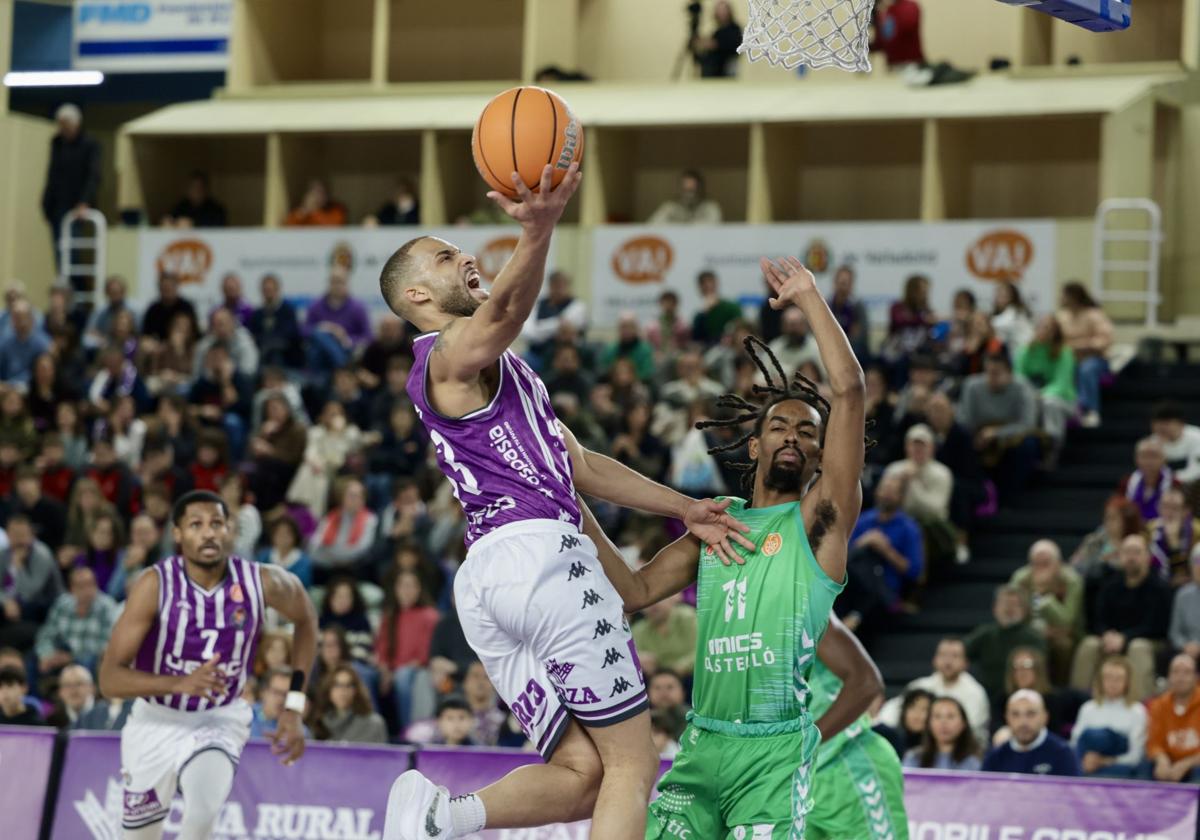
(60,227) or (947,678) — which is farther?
(60,227)

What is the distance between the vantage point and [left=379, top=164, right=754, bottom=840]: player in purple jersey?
6633mm

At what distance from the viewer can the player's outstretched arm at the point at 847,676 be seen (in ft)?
26.0

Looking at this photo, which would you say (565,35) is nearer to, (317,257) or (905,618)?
(317,257)

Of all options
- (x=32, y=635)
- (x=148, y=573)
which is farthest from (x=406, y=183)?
(x=148, y=573)

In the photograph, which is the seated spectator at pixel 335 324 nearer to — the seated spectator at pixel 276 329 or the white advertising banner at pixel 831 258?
the seated spectator at pixel 276 329

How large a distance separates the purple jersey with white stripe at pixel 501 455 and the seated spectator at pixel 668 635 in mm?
6740

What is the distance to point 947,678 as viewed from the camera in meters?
12.4

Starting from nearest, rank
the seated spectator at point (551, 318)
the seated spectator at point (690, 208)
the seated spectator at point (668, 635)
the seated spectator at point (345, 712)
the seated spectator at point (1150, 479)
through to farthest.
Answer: the seated spectator at point (345, 712) → the seated spectator at point (668, 635) → the seated spectator at point (1150, 479) → the seated spectator at point (551, 318) → the seated spectator at point (690, 208)

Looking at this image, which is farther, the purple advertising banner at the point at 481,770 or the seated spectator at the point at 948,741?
the seated spectator at the point at 948,741

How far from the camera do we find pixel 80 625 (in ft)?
49.7

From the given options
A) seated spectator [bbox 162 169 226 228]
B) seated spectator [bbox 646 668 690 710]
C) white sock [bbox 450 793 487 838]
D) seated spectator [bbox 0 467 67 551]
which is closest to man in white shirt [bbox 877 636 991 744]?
seated spectator [bbox 646 668 690 710]

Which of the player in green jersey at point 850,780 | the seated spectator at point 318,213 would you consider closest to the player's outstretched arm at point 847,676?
the player in green jersey at point 850,780

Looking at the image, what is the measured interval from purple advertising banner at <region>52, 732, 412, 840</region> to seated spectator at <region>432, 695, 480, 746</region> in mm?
1340

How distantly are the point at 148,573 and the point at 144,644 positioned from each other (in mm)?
326
